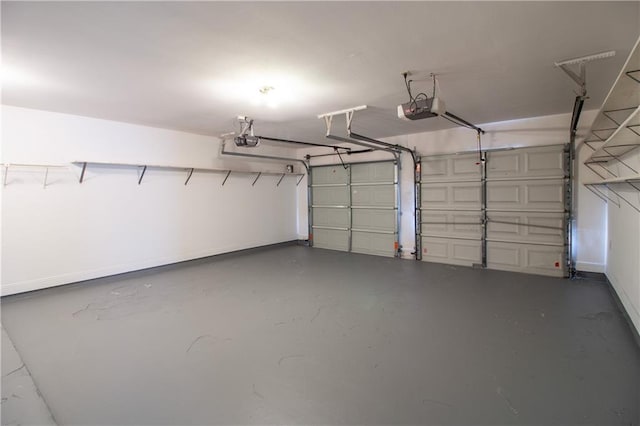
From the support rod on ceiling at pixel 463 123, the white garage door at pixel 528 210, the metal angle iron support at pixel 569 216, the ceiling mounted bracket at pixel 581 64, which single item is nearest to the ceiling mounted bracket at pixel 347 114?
the support rod on ceiling at pixel 463 123

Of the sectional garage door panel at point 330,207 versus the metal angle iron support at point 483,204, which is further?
the sectional garage door panel at point 330,207

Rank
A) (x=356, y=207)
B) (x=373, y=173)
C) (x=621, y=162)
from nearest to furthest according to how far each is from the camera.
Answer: (x=621, y=162) < (x=373, y=173) < (x=356, y=207)

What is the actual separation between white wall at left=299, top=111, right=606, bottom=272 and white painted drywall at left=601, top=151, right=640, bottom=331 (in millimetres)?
326

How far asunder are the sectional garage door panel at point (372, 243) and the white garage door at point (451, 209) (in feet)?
2.25

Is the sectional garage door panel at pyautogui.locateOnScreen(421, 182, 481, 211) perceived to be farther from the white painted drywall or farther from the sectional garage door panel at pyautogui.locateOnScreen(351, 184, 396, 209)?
the white painted drywall

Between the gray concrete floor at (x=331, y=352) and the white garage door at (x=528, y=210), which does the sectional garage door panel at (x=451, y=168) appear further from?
the gray concrete floor at (x=331, y=352)

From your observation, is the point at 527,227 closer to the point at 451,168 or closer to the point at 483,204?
the point at 483,204

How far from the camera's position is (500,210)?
5.01 m

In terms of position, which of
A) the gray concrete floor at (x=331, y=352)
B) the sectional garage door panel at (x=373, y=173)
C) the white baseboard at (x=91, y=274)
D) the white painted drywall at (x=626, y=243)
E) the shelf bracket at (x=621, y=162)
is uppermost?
the sectional garage door panel at (x=373, y=173)

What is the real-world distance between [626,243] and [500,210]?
6.25ft

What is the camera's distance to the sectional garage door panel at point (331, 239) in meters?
6.95

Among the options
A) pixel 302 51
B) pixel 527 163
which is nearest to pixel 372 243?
pixel 527 163

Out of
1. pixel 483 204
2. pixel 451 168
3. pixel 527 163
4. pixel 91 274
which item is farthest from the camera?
pixel 451 168

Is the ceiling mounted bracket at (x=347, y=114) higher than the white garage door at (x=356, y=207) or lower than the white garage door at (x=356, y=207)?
higher
